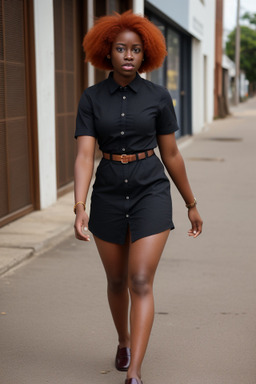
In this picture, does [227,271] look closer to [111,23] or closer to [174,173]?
[174,173]

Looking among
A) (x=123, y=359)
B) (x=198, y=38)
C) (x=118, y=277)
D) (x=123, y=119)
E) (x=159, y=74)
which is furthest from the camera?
(x=198, y=38)

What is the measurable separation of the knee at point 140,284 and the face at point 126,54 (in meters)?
1.00

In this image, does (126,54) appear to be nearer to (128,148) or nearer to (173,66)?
(128,148)

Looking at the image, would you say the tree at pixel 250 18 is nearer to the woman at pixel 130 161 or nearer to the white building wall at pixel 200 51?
the white building wall at pixel 200 51

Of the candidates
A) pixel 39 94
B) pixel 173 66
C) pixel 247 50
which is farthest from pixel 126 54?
pixel 247 50

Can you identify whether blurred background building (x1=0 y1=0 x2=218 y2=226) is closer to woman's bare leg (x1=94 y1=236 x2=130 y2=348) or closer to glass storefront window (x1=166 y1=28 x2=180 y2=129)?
woman's bare leg (x1=94 y1=236 x2=130 y2=348)

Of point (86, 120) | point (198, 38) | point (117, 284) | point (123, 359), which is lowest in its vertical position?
point (123, 359)

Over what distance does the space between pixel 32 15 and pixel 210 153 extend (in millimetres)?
9710

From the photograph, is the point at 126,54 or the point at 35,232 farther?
the point at 35,232

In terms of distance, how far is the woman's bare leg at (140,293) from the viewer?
11.7ft

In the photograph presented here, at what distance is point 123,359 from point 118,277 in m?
0.49

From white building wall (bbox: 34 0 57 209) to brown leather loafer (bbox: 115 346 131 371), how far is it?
505cm

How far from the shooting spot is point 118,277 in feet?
12.6

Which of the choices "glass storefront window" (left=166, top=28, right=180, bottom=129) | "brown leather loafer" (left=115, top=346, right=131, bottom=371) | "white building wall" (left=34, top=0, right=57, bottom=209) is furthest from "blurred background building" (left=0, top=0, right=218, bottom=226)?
"glass storefront window" (left=166, top=28, right=180, bottom=129)
